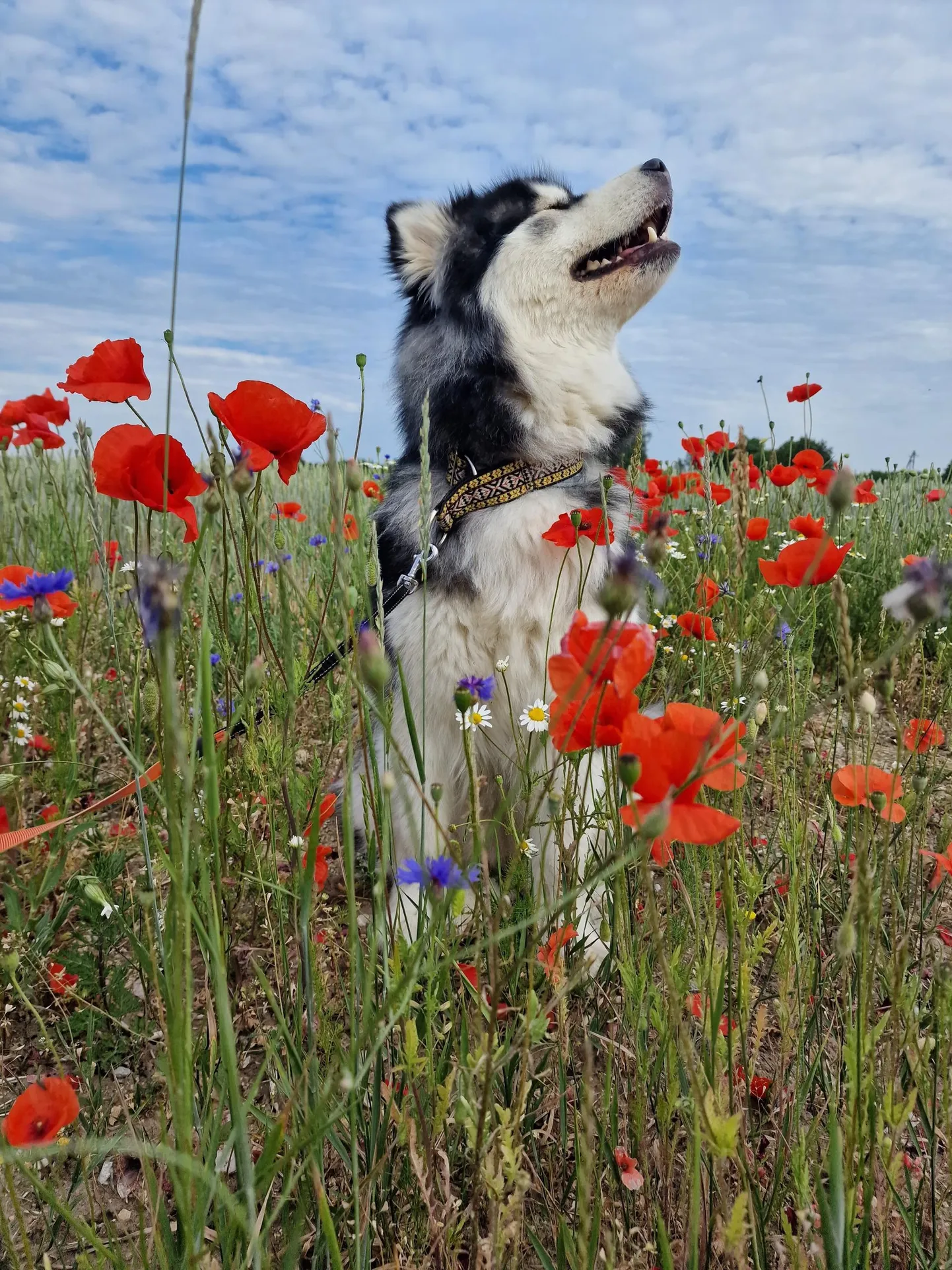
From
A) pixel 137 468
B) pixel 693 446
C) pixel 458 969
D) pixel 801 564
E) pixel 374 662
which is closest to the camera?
pixel 374 662

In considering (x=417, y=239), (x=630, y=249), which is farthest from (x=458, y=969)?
(x=417, y=239)

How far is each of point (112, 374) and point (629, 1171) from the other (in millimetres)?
1435

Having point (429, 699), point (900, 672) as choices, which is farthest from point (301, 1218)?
point (900, 672)

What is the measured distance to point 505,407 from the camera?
2.73m

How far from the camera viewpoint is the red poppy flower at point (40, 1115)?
101cm

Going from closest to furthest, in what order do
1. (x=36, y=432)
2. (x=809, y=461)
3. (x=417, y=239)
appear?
(x=36, y=432) < (x=809, y=461) < (x=417, y=239)

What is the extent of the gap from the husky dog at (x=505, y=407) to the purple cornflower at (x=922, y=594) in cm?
160

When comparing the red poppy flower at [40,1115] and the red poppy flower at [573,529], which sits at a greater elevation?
the red poppy flower at [573,529]

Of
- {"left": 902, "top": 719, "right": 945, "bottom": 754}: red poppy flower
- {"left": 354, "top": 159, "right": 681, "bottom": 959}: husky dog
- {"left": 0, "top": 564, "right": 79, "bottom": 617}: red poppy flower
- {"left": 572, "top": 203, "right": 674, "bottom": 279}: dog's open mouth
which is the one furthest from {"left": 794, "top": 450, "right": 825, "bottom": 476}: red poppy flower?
{"left": 0, "top": 564, "right": 79, "bottom": 617}: red poppy flower

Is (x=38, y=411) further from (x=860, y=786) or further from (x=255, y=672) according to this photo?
(x=860, y=786)

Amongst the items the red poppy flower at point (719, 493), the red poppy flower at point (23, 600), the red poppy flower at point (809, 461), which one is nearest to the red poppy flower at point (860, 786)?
the red poppy flower at point (23, 600)

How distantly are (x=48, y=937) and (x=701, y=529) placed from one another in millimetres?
3534

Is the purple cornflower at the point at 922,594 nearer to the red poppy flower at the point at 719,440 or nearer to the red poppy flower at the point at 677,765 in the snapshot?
the red poppy flower at the point at 677,765

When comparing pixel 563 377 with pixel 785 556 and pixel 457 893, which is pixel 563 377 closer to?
pixel 785 556
